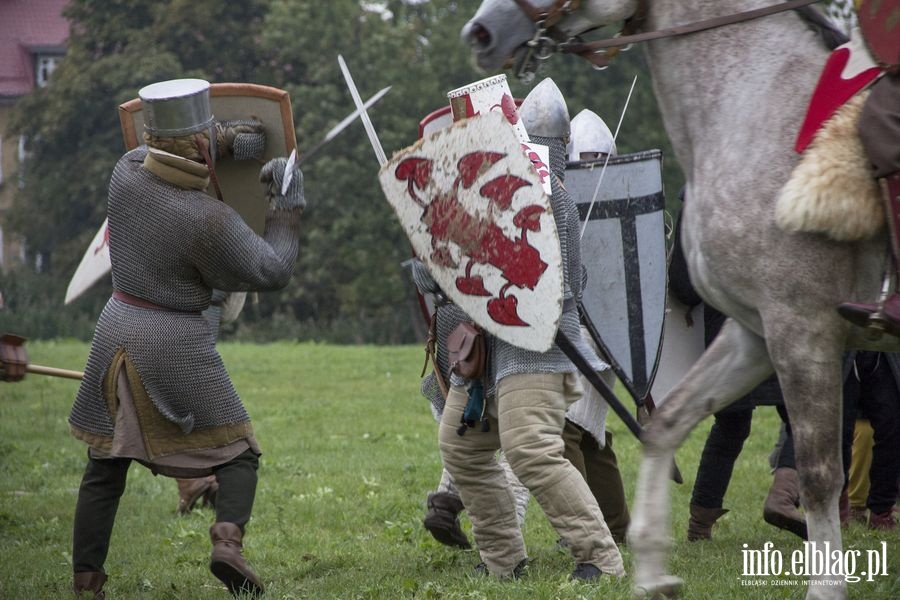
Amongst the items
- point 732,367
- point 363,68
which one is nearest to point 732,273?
point 732,367

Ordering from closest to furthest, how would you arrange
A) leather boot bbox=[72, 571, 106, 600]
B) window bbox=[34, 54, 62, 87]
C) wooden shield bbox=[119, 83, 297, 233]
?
leather boot bbox=[72, 571, 106, 600] → wooden shield bbox=[119, 83, 297, 233] → window bbox=[34, 54, 62, 87]

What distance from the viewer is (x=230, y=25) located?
117 ft

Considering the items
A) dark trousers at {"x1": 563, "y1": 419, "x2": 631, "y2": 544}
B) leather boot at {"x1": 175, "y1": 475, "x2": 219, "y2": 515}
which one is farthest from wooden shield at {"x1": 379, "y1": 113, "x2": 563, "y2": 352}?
leather boot at {"x1": 175, "y1": 475, "x2": 219, "y2": 515}

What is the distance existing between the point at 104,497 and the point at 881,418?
3.58 metres

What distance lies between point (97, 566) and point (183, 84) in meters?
1.81

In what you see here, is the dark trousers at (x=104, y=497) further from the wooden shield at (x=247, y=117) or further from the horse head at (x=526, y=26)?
the horse head at (x=526, y=26)

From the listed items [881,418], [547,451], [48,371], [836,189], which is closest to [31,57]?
[48,371]

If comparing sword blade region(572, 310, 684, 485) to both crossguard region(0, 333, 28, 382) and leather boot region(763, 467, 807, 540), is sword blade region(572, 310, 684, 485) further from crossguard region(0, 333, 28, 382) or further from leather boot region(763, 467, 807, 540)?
crossguard region(0, 333, 28, 382)

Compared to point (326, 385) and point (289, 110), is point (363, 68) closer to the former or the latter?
point (326, 385)

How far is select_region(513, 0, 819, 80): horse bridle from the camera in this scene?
408 cm

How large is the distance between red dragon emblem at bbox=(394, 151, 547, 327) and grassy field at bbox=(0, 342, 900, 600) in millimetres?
1045

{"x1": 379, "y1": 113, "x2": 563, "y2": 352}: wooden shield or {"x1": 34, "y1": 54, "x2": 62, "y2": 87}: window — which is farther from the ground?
{"x1": 379, "y1": 113, "x2": 563, "y2": 352}: wooden shield

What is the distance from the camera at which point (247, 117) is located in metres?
5.26

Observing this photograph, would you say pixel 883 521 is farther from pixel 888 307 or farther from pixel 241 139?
pixel 241 139
